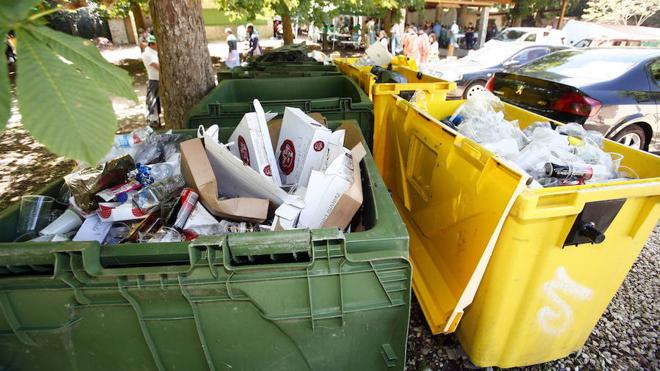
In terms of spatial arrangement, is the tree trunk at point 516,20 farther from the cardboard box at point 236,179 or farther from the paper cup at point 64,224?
the paper cup at point 64,224

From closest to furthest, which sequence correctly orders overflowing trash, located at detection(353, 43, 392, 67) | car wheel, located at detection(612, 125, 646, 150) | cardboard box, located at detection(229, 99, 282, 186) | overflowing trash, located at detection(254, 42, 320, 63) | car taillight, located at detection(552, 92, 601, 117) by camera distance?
cardboard box, located at detection(229, 99, 282, 186)
car taillight, located at detection(552, 92, 601, 117)
car wheel, located at detection(612, 125, 646, 150)
overflowing trash, located at detection(353, 43, 392, 67)
overflowing trash, located at detection(254, 42, 320, 63)

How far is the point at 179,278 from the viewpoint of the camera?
1229 mm

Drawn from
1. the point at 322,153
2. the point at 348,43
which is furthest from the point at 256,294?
the point at 348,43

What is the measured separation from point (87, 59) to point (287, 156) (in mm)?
1591

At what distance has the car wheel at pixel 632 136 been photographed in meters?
4.40

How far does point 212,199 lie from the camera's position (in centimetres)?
175

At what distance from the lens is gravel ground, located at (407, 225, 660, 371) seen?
219cm

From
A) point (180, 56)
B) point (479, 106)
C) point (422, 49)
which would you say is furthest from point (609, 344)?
point (422, 49)

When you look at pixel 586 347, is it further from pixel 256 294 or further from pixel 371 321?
pixel 256 294

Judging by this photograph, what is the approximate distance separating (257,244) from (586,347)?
237 centimetres

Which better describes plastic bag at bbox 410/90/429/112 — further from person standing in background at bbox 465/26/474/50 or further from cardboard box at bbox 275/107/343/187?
person standing in background at bbox 465/26/474/50

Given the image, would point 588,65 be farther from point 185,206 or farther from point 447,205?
point 185,206

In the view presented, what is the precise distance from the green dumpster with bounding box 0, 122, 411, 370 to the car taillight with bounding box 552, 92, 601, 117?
3.90 m

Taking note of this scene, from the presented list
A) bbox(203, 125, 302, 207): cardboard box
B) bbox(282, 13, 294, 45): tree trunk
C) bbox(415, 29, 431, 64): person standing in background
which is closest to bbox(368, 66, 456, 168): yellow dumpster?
bbox(203, 125, 302, 207): cardboard box
